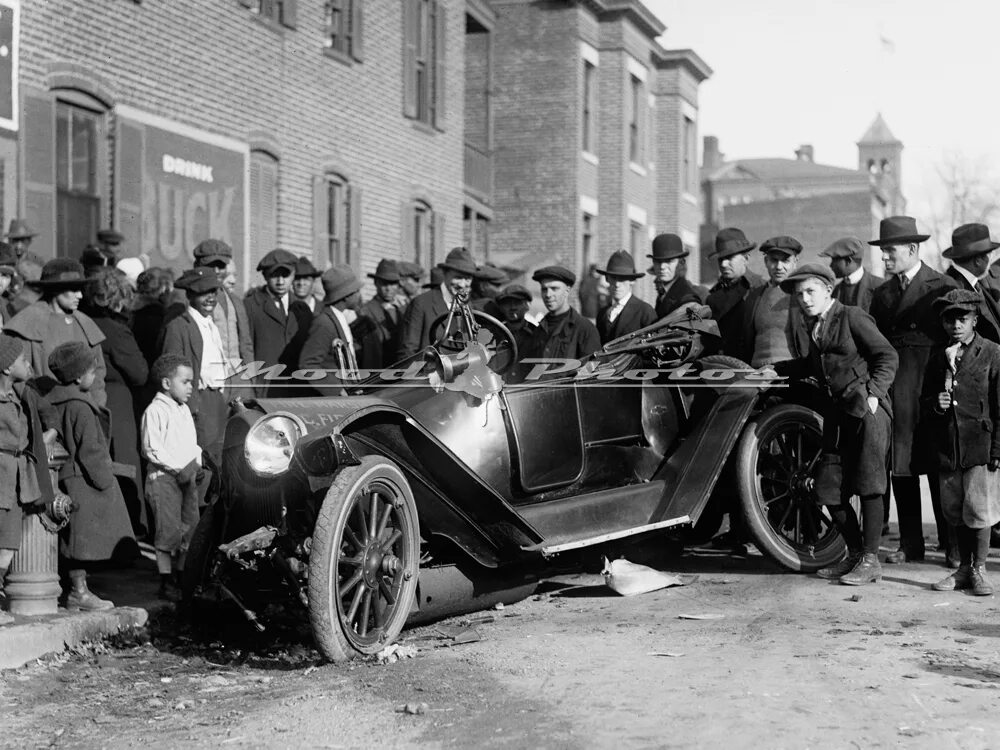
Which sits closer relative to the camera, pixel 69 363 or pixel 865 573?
pixel 69 363

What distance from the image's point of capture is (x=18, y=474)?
688 centimetres

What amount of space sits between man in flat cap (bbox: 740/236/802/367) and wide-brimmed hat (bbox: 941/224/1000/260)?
3.42 feet

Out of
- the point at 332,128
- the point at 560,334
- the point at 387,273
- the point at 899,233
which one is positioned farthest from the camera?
the point at 332,128

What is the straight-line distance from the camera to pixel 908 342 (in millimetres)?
9242

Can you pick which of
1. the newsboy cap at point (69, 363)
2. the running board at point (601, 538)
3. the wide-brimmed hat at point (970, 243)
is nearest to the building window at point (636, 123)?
the wide-brimmed hat at point (970, 243)

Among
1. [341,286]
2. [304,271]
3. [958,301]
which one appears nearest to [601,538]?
[958,301]

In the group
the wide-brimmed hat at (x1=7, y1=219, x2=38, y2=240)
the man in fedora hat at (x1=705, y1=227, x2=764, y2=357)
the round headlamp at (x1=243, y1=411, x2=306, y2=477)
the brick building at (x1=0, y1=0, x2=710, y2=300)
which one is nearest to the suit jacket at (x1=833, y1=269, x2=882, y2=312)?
the man in fedora hat at (x1=705, y1=227, x2=764, y2=357)

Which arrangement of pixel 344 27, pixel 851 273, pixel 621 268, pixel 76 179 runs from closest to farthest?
pixel 851 273
pixel 621 268
pixel 76 179
pixel 344 27

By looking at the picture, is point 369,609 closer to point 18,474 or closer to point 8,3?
point 18,474

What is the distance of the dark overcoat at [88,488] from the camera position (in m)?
7.38

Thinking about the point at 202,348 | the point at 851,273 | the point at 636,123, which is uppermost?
the point at 636,123

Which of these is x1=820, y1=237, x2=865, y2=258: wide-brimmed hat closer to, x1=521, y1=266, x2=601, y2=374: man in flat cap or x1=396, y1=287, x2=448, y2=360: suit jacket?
x1=521, y1=266, x2=601, y2=374: man in flat cap

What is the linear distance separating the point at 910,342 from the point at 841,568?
68.2 inches

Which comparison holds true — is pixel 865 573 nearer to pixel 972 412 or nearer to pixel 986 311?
pixel 972 412
